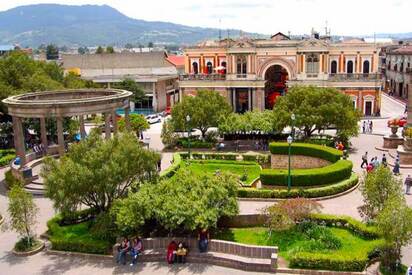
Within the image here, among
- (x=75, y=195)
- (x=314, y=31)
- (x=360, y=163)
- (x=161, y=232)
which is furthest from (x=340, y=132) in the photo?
(x=314, y=31)

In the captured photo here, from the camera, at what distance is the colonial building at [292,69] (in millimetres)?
62812

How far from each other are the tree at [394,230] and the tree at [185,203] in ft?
22.5

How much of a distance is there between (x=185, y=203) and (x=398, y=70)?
75.8 m

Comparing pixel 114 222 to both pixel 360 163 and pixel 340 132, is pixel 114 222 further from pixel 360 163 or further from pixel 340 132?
pixel 340 132

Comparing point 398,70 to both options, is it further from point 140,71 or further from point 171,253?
point 171,253

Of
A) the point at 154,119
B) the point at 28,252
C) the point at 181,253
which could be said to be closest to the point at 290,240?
the point at 181,253

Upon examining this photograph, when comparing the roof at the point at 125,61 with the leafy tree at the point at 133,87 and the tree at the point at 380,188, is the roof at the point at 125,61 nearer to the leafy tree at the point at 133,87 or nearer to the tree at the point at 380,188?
the leafy tree at the point at 133,87

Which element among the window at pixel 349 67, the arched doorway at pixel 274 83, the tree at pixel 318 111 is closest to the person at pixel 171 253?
the tree at pixel 318 111

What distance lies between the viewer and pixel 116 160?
23.6 meters

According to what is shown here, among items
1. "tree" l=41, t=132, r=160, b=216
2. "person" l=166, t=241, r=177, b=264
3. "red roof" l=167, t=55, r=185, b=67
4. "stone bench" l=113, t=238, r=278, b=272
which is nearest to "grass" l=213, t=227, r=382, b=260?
"stone bench" l=113, t=238, r=278, b=272

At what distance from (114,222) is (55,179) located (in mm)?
3547

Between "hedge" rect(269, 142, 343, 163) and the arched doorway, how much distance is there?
105 ft

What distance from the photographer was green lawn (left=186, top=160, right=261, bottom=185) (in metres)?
36.3

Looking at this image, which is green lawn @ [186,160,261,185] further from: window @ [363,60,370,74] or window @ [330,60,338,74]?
window @ [363,60,370,74]
